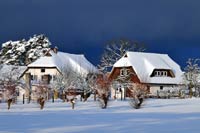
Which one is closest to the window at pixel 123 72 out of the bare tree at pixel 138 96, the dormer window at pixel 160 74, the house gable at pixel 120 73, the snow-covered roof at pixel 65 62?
the house gable at pixel 120 73

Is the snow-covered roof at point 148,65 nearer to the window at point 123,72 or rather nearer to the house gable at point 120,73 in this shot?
the house gable at point 120,73

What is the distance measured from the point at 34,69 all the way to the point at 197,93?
87.2 feet

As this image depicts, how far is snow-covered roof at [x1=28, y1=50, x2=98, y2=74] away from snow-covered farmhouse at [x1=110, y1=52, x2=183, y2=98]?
4.64m

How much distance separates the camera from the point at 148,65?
7806 cm

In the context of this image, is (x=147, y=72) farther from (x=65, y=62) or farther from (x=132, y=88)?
(x=132, y=88)

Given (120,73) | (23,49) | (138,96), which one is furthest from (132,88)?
(23,49)

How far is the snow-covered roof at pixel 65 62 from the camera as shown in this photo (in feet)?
256

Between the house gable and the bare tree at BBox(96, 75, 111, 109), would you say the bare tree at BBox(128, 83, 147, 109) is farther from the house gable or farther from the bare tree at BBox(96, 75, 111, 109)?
the house gable

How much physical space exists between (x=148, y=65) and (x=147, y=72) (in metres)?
1.56

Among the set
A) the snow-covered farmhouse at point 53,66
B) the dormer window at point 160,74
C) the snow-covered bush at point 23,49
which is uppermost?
the snow-covered bush at point 23,49

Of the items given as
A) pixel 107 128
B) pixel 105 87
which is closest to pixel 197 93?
pixel 105 87

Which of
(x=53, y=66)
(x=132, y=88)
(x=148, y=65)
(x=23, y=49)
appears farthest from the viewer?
(x=23, y=49)

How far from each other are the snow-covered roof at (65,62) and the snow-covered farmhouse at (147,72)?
4638 mm

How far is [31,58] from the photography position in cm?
9738
